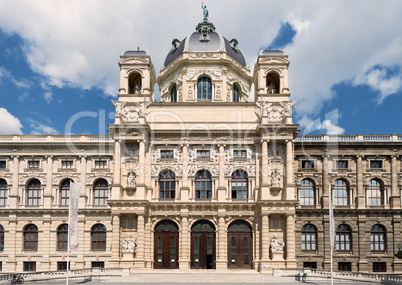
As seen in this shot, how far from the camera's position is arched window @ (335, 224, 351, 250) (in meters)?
50.7

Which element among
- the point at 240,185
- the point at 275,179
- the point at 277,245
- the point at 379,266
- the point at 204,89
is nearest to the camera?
A: the point at 277,245

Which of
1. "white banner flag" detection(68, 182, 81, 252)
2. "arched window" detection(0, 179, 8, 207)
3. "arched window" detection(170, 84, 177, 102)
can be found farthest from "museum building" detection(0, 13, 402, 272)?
"white banner flag" detection(68, 182, 81, 252)

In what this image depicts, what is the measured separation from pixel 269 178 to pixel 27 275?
76.4 feet

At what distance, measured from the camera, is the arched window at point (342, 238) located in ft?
166

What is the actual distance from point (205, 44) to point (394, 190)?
27507mm

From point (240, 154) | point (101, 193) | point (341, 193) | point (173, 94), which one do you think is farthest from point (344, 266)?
point (101, 193)

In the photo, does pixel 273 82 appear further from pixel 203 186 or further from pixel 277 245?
pixel 277 245

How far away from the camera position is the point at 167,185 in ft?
152

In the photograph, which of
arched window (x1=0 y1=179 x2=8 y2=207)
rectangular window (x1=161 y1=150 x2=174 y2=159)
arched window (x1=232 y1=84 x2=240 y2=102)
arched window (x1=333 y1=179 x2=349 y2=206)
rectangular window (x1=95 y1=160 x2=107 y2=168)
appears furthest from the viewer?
arched window (x1=232 y1=84 x2=240 y2=102)

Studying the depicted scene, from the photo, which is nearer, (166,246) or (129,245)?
(129,245)

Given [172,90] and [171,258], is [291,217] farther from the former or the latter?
[172,90]

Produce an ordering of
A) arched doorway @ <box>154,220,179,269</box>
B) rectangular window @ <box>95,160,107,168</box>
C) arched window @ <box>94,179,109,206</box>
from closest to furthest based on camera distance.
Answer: arched doorway @ <box>154,220,179,269</box> → arched window @ <box>94,179,109,206</box> → rectangular window @ <box>95,160,107,168</box>

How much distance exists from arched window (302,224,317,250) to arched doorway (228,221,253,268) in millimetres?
8870

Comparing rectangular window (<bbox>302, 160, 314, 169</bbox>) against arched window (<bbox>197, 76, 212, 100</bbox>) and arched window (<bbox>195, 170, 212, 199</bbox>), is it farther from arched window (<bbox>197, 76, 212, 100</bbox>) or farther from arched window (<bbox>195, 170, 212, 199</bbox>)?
arched window (<bbox>197, 76, 212, 100</bbox>)
